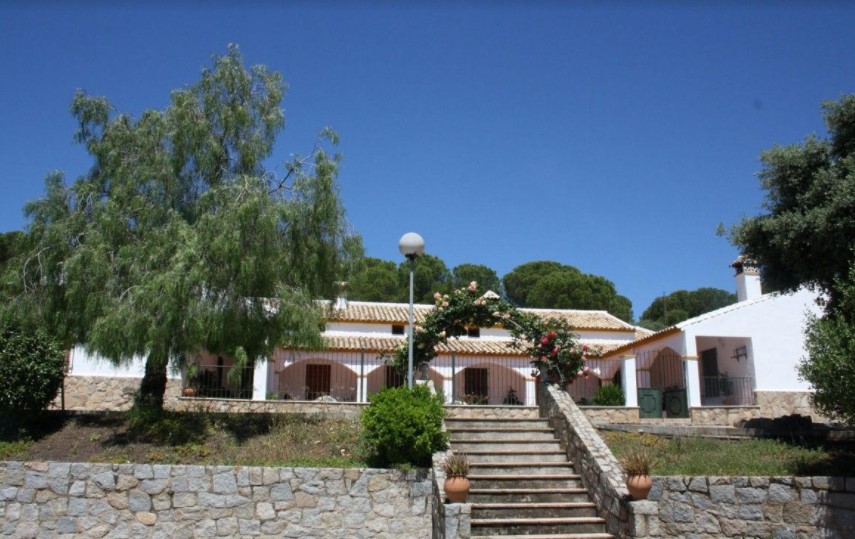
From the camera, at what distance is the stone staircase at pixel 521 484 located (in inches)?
378

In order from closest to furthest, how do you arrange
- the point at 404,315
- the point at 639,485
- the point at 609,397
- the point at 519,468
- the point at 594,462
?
the point at 639,485 → the point at 594,462 → the point at 519,468 → the point at 609,397 → the point at 404,315

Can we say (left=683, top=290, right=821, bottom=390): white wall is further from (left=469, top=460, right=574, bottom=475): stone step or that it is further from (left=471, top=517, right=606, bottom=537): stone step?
(left=471, top=517, right=606, bottom=537): stone step

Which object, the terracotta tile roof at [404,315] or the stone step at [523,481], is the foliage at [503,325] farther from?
the terracotta tile roof at [404,315]

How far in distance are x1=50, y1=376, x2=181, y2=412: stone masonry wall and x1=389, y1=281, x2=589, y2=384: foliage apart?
8.25m

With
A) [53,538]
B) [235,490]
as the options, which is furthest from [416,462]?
[53,538]

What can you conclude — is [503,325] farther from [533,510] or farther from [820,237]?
[820,237]

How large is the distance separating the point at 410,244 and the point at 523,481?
443 centimetres

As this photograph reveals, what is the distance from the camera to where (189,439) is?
1214 cm

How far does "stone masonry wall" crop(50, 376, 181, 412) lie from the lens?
18688 millimetres

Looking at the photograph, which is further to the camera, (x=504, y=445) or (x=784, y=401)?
(x=784, y=401)

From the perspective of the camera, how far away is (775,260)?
12.7 metres

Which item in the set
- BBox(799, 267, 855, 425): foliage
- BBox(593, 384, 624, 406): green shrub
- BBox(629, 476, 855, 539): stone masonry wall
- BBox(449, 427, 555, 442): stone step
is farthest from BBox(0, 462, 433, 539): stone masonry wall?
BBox(593, 384, 624, 406): green shrub

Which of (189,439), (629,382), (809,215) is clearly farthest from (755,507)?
(189,439)

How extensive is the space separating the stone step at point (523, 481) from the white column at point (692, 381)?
8.40 meters
